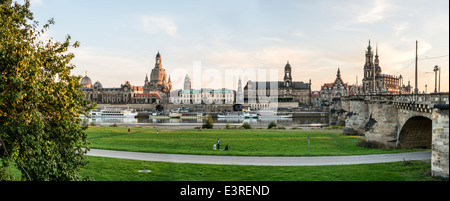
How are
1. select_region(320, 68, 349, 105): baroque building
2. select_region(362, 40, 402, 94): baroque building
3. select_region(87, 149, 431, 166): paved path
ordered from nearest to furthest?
select_region(87, 149, 431, 166): paved path → select_region(362, 40, 402, 94): baroque building → select_region(320, 68, 349, 105): baroque building

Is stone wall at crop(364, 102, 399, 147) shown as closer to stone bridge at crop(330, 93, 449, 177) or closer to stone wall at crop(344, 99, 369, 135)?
stone bridge at crop(330, 93, 449, 177)

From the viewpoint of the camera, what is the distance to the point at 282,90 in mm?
140625

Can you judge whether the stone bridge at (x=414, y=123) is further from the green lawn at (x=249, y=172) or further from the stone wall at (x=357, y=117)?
the stone wall at (x=357, y=117)

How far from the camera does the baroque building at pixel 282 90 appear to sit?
457ft

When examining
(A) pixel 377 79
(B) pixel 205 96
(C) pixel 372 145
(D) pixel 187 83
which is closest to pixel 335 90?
(A) pixel 377 79

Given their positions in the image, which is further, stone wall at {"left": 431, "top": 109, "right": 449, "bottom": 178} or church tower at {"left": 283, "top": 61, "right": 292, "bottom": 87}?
church tower at {"left": 283, "top": 61, "right": 292, "bottom": 87}

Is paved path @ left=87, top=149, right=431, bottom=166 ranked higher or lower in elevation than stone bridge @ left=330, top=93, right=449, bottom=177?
lower

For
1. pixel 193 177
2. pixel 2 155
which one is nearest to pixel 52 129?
pixel 2 155

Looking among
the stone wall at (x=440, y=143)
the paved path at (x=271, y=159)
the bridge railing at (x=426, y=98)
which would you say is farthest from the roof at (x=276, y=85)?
the stone wall at (x=440, y=143)

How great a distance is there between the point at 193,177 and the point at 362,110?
28431 millimetres

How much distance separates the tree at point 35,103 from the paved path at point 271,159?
7.46 metres

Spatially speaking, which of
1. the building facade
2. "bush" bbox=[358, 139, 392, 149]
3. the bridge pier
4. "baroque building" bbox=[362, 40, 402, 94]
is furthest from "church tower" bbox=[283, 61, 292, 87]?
"bush" bbox=[358, 139, 392, 149]

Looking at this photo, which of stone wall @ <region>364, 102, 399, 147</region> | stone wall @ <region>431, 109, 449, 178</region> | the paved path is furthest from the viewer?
stone wall @ <region>364, 102, 399, 147</region>

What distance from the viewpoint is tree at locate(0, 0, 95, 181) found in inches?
313
